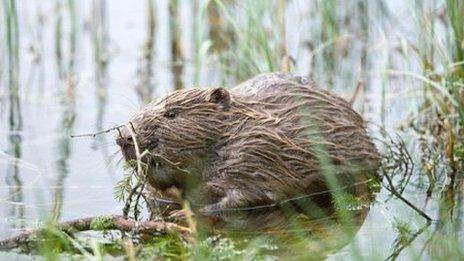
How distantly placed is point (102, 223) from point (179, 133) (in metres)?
0.63

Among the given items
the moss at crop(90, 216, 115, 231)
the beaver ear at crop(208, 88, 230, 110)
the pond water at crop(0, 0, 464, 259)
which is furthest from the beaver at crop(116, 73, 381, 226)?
the moss at crop(90, 216, 115, 231)

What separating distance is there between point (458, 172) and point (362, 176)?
19.9 inches

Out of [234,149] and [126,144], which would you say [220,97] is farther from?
[126,144]

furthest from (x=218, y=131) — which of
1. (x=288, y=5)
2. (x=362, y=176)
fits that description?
(x=288, y=5)

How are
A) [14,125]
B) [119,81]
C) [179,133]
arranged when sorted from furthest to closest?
[119,81], [14,125], [179,133]

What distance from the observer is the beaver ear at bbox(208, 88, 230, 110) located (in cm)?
466

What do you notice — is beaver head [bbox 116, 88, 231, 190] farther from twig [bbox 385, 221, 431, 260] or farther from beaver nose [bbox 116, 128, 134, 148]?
twig [bbox 385, 221, 431, 260]

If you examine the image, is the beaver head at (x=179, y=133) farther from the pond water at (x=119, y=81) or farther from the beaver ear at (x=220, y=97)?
the pond water at (x=119, y=81)

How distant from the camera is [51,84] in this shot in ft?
23.5

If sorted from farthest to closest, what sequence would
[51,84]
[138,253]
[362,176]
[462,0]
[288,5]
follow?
[288,5] < [51,84] < [462,0] < [362,176] < [138,253]

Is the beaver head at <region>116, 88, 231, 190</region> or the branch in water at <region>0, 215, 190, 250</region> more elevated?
the beaver head at <region>116, 88, 231, 190</region>

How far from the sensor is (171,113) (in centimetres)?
463

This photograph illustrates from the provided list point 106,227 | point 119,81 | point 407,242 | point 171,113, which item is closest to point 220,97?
point 171,113

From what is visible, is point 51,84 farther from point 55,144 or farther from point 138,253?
point 138,253
